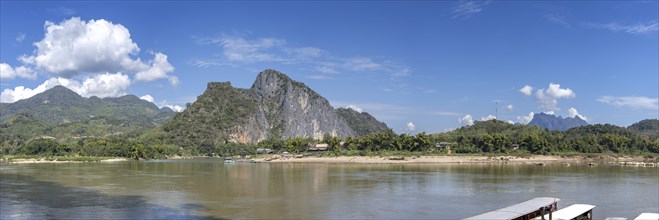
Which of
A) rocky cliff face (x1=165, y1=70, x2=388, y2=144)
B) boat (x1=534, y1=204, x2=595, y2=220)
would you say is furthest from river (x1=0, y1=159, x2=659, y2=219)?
rocky cliff face (x1=165, y1=70, x2=388, y2=144)

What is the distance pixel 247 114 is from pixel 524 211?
167m

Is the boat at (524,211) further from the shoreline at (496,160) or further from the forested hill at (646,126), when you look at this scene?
the forested hill at (646,126)

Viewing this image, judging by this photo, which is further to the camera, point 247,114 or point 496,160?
point 247,114

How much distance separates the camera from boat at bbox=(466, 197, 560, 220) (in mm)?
12560

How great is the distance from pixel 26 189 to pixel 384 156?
59.8m

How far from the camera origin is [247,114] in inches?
6954

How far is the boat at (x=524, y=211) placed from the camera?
12560 mm

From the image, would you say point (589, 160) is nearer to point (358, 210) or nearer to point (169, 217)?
point (358, 210)

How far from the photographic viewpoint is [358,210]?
23.1 metres

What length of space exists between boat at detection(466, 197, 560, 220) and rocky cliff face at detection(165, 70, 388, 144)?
138411mm

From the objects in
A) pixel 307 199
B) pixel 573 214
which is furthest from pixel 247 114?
pixel 573 214

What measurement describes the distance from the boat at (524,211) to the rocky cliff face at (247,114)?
138 meters

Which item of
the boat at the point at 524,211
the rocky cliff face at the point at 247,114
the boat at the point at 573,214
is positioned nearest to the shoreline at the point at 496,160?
the boat at the point at 573,214

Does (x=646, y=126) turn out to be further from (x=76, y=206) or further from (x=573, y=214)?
(x=76, y=206)
